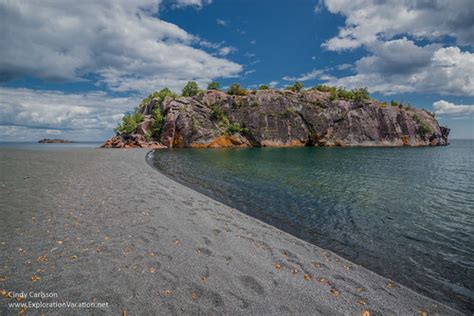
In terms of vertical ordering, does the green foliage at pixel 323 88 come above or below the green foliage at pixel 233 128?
above

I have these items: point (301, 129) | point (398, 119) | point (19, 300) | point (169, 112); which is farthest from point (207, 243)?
point (398, 119)

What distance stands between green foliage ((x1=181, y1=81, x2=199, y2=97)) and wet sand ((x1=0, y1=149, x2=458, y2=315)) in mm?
105266

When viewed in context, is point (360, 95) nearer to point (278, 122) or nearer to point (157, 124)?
point (278, 122)

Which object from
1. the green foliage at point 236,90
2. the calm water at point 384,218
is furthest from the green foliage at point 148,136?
the calm water at point 384,218

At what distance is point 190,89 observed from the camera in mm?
111688

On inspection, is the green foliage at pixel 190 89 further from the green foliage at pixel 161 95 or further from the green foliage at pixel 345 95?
the green foliage at pixel 345 95

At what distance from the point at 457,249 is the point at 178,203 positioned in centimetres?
1386

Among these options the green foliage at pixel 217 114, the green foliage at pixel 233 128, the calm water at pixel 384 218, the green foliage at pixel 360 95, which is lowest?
the calm water at pixel 384 218

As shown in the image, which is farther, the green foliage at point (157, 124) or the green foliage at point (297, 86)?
the green foliage at point (297, 86)

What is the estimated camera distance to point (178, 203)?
46.5ft

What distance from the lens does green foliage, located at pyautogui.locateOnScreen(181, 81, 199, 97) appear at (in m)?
111

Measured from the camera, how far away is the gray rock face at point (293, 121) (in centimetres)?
9625

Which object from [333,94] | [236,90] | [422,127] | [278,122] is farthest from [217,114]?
[422,127]

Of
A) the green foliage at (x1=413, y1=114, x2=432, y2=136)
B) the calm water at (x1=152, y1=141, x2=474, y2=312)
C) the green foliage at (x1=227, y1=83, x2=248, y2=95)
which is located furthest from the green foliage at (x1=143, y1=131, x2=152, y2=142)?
the green foliage at (x1=413, y1=114, x2=432, y2=136)
